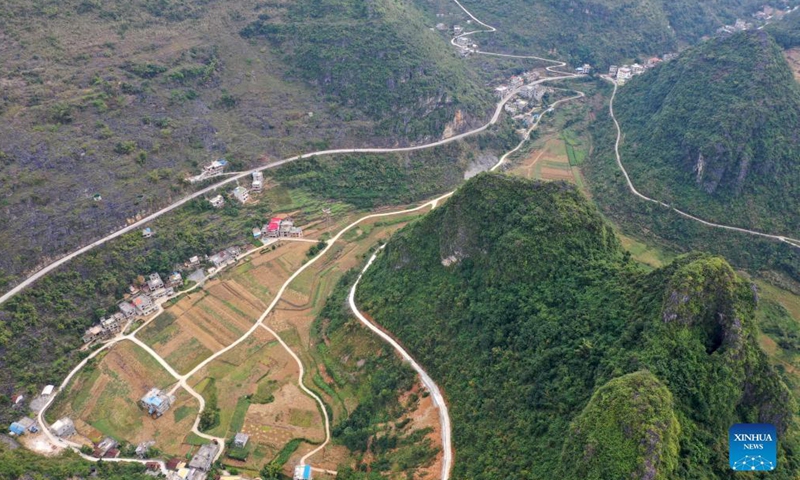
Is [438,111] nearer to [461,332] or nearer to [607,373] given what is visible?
[461,332]

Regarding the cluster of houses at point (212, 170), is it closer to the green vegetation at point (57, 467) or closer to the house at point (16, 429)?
the house at point (16, 429)

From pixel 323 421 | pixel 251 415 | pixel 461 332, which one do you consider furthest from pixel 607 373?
pixel 251 415

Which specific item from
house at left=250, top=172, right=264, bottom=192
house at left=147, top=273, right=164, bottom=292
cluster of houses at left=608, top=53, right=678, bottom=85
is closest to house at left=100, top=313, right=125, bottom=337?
house at left=147, top=273, right=164, bottom=292

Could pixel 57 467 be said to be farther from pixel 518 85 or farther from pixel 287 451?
pixel 518 85

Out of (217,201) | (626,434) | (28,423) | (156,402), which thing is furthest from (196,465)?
(217,201)

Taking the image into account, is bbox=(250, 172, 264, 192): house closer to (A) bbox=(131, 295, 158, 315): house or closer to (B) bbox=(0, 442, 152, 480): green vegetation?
(A) bbox=(131, 295, 158, 315): house

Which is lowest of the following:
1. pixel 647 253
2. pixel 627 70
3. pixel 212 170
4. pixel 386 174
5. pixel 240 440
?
pixel 240 440

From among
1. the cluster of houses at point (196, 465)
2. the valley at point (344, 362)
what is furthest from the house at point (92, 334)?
the cluster of houses at point (196, 465)
